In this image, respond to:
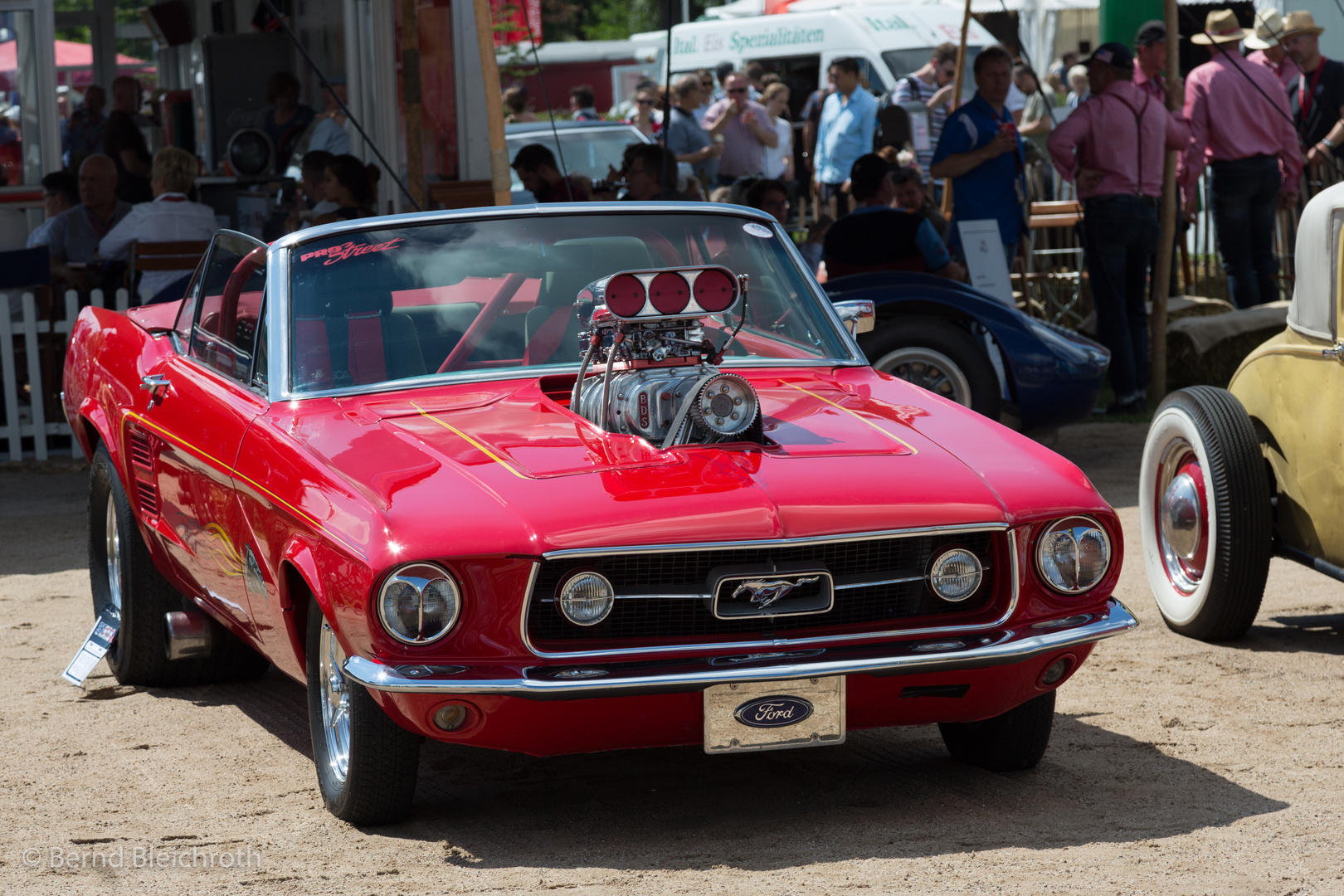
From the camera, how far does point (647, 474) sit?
12.4 ft

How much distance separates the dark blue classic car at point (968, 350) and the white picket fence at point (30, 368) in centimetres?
439

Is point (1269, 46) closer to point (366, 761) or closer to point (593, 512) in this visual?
point (593, 512)

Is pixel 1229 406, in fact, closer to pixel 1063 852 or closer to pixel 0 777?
pixel 1063 852

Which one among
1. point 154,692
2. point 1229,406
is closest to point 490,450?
point 154,692

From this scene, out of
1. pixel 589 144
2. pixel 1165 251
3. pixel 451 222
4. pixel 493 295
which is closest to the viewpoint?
pixel 493 295

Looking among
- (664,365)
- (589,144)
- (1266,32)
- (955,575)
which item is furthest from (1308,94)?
(955,575)

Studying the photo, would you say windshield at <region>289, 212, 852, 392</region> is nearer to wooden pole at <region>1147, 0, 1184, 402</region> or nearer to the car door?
the car door

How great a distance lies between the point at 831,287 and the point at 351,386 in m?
4.48

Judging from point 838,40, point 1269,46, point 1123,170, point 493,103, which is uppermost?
point 838,40

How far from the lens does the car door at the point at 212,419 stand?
4.43 m

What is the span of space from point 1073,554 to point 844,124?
41.2 ft

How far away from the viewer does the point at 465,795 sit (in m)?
4.19

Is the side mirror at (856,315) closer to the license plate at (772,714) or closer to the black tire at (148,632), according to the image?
the license plate at (772,714)

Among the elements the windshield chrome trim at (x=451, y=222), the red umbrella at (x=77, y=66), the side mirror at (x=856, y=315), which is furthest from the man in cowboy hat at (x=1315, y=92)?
the red umbrella at (x=77, y=66)
